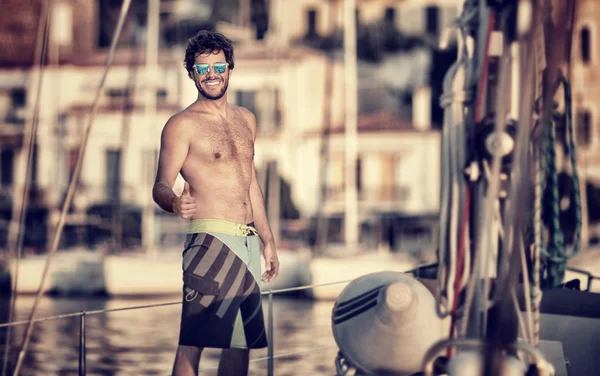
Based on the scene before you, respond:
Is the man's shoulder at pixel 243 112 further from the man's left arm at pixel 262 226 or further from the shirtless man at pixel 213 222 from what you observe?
the shirtless man at pixel 213 222

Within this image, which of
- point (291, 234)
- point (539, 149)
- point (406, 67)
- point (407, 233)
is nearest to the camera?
point (539, 149)

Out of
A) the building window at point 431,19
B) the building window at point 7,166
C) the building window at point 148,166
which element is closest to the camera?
the building window at point 148,166

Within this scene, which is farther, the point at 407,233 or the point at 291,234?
the point at 407,233

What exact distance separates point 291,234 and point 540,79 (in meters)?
26.9

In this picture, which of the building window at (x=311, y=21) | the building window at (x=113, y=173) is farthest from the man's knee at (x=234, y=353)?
the building window at (x=311, y=21)

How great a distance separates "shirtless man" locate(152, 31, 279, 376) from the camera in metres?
4.66

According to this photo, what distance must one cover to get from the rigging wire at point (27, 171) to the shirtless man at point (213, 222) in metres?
1.80

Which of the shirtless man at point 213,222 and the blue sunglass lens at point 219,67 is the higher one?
the blue sunglass lens at point 219,67

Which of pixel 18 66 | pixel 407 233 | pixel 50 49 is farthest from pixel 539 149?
pixel 18 66

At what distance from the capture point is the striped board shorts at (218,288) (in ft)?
15.3

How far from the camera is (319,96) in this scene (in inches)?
1630

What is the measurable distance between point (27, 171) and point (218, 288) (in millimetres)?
3096

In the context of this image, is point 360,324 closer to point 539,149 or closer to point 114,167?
point 539,149

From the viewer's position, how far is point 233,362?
4777 millimetres
